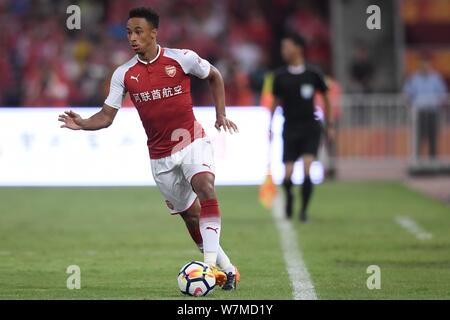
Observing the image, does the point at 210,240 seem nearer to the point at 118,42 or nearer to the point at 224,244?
the point at 224,244

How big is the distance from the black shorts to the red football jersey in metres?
6.65

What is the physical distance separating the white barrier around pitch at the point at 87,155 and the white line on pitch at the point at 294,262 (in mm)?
4036

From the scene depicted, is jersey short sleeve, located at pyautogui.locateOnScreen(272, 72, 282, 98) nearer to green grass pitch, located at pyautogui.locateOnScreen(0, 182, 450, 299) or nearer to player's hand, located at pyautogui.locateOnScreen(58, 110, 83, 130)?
green grass pitch, located at pyautogui.locateOnScreen(0, 182, 450, 299)

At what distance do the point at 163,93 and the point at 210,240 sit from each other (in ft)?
4.19

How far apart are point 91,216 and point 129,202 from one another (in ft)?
7.74

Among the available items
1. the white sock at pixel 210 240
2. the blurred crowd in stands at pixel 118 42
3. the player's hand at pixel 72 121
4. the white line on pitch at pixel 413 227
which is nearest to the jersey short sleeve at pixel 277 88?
the white line on pitch at pixel 413 227

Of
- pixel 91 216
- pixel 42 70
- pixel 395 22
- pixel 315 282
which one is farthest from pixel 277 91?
pixel 395 22

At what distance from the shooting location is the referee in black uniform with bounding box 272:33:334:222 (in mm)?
17125

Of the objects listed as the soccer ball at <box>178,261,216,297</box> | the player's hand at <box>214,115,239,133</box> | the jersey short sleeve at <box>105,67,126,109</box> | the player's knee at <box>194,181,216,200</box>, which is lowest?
the soccer ball at <box>178,261,216,297</box>

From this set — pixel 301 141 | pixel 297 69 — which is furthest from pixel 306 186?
pixel 297 69

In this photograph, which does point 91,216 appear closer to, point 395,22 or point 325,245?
point 325,245

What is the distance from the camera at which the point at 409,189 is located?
22375 mm

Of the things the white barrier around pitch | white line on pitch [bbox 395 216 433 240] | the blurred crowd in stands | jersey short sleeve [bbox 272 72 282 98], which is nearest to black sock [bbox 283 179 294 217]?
jersey short sleeve [bbox 272 72 282 98]

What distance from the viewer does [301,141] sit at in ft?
56.7
